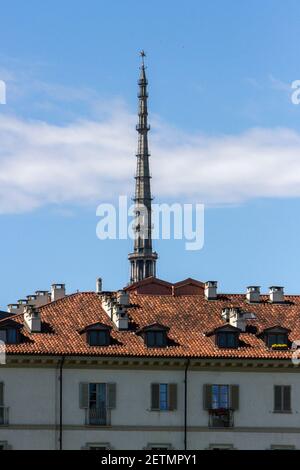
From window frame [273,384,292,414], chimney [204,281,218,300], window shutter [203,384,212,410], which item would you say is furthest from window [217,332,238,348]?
chimney [204,281,218,300]

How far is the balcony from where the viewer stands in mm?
87625

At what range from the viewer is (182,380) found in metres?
87.8

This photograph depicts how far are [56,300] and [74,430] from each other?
41.9 feet

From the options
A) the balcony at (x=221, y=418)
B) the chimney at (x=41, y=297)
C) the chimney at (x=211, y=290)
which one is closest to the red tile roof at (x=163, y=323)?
the chimney at (x=211, y=290)

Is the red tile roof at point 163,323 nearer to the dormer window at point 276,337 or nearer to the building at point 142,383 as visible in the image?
the building at point 142,383

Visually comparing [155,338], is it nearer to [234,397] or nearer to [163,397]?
[163,397]

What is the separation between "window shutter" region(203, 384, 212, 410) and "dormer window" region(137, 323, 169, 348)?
136 inches

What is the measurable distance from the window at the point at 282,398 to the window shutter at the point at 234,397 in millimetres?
2262

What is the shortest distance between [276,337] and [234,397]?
15.6ft

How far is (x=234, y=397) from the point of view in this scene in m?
88.4

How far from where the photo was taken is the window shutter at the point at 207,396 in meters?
87.7

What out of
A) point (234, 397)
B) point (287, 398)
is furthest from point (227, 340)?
point (287, 398)

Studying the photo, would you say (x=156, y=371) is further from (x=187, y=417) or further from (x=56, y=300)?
(x=56, y=300)
